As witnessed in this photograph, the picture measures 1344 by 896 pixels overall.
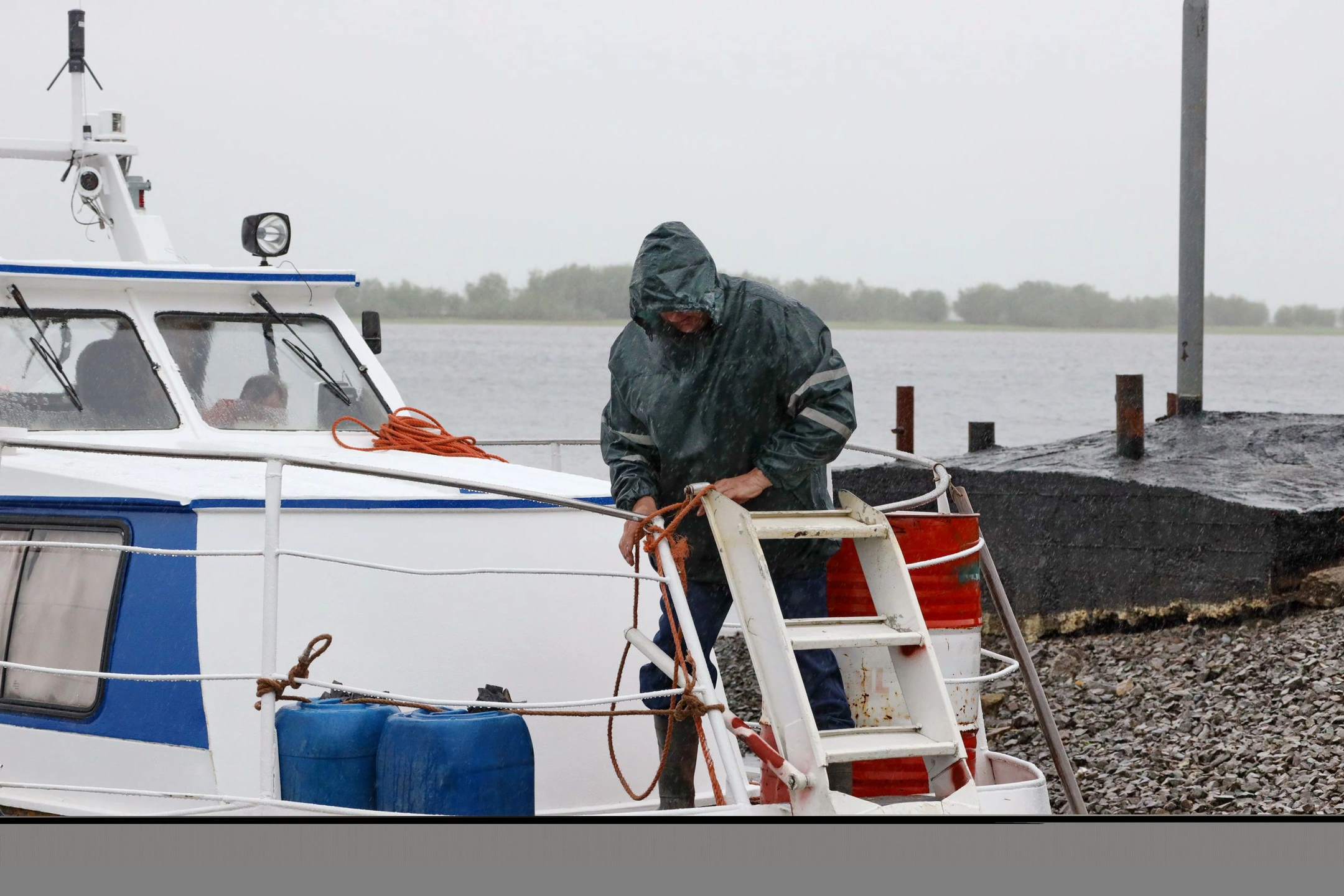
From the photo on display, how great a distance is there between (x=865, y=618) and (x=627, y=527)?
68 centimetres

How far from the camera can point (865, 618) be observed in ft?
13.0

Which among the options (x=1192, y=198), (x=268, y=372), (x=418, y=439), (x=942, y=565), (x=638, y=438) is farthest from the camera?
(x=1192, y=198)

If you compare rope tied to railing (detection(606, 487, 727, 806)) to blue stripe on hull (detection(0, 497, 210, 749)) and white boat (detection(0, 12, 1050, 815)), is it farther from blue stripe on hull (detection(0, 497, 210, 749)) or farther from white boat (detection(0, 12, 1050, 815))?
blue stripe on hull (detection(0, 497, 210, 749))

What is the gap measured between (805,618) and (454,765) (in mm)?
993

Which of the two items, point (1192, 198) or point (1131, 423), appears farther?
point (1192, 198)

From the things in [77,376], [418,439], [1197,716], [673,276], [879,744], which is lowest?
[1197,716]

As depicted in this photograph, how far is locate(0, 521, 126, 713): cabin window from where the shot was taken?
474 centimetres

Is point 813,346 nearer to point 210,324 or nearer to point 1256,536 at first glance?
point 210,324

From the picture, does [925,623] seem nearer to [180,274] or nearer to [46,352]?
[180,274]

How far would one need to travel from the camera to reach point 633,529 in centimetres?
409

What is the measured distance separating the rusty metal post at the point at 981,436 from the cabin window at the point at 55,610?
34.1 ft

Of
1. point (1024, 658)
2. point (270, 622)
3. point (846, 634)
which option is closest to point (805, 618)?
point (846, 634)

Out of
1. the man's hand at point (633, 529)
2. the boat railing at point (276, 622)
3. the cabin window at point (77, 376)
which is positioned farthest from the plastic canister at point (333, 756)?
the cabin window at point (77, 376)

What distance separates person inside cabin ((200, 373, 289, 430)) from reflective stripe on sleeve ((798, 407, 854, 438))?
281cm
